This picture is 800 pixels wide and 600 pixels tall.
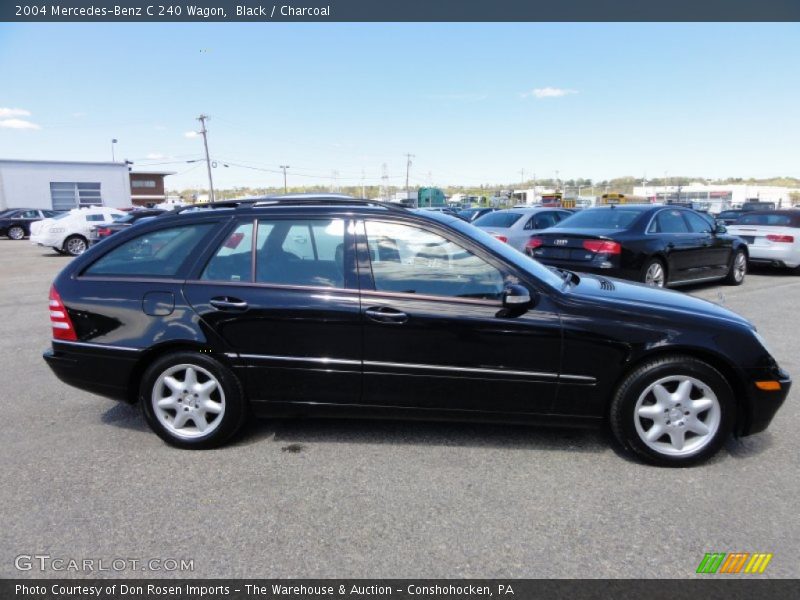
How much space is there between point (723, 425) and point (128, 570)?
323cm

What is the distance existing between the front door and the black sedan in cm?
501

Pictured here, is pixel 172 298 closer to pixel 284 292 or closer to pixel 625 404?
pixel 284 292

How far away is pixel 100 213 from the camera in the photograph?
1842 centimetres

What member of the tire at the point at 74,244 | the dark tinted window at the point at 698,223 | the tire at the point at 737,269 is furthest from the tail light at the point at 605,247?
the tire at the point at 74,244

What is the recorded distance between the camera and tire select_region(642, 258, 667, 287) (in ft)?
26.2

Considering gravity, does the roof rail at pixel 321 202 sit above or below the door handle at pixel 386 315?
above

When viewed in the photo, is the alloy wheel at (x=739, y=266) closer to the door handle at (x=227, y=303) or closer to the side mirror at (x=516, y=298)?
the side mirror at (x=516, y=298)

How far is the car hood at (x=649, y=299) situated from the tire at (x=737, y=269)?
7.67m

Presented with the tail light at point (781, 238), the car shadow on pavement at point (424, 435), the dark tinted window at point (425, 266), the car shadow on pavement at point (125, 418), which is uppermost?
the dark tinted window at point (425, 266)

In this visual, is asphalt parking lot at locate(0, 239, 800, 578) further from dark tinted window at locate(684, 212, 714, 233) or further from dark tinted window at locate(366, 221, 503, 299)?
dark tinted window at locate(684, 212, 714, 233)

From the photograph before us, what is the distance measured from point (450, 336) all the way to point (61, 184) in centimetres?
5534

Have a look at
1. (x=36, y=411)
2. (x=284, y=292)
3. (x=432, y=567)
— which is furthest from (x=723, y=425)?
(x=36, y=411)

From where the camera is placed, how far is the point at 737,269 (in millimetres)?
10195

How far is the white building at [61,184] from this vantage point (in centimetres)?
4569
